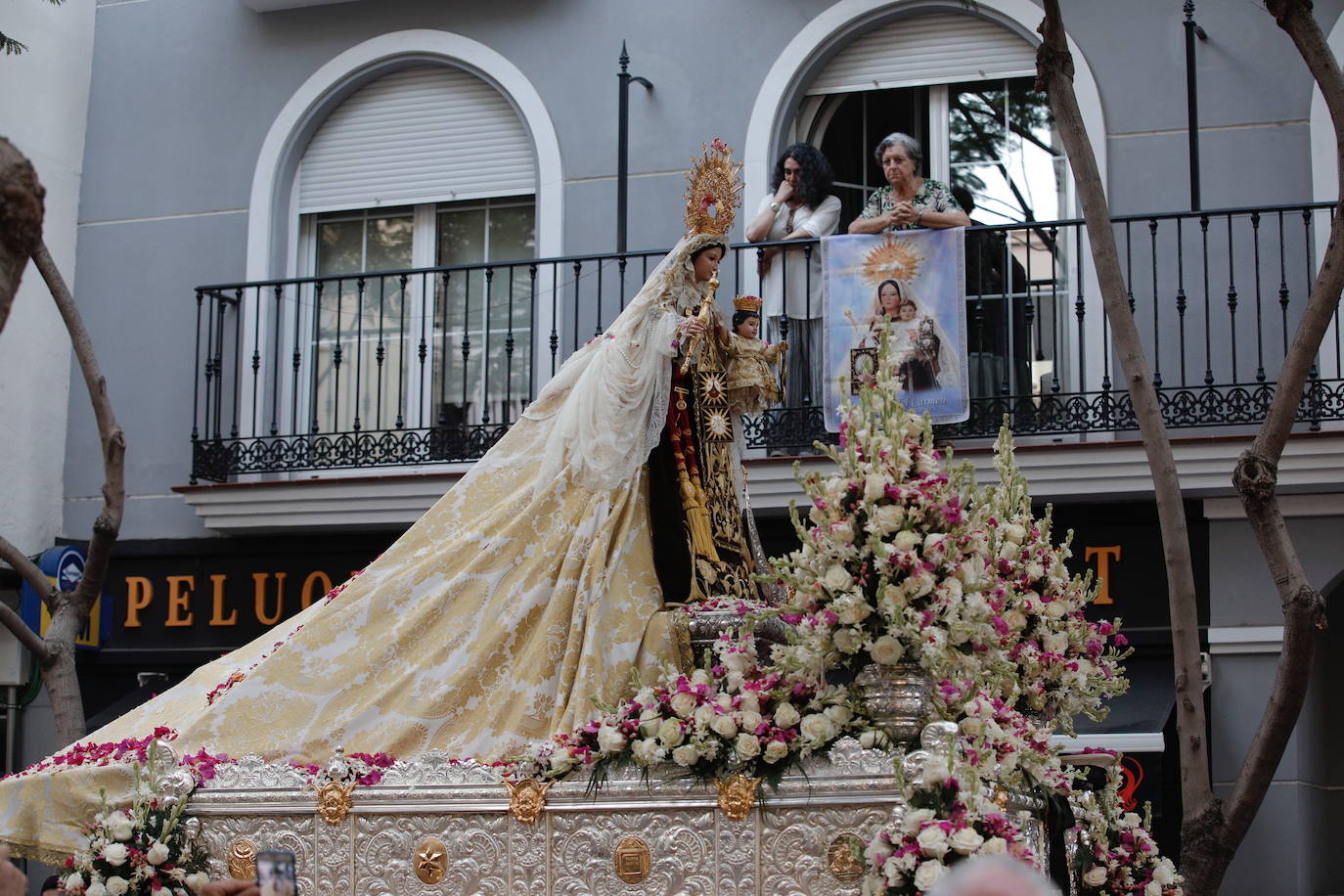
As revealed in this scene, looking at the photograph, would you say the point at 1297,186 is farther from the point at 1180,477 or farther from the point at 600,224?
the point at 600,224

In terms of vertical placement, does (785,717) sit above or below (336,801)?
above

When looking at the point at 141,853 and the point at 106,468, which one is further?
the point at 106,468

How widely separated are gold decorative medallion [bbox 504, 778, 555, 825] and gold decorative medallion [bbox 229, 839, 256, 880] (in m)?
1.03

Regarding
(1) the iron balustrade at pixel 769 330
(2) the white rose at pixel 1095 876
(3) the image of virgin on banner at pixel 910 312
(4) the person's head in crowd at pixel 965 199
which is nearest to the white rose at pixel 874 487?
(2) the white rose at pixel 1095 876

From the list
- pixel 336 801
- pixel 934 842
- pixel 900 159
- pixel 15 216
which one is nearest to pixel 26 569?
pixel 336 801

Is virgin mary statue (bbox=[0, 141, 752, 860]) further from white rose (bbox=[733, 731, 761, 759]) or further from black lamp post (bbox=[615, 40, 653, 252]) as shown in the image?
black lamp post (bbox=[615, 40, 653, 252])

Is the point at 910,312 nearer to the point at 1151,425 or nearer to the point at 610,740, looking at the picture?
the point at 1151,425

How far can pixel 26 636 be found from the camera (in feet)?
30.9

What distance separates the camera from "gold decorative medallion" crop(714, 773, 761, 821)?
6.07m

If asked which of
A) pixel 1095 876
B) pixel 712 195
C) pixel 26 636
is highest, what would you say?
pixel 712 195

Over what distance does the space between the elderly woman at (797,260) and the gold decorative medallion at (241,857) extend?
16.3 ft

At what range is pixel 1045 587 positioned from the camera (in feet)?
23.4

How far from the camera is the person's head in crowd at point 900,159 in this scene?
10531mm

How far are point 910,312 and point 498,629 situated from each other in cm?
436
